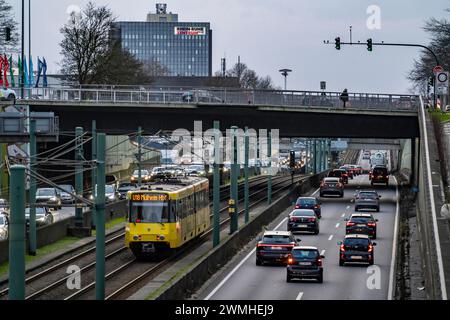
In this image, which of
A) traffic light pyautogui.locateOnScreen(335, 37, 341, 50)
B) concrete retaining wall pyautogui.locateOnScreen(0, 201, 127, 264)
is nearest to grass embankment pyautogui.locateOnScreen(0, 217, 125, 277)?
concrete retaining wall pyautogui.locateOnScreen(0, 201, 127, 264)

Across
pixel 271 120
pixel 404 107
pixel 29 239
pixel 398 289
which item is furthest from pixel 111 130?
pixel 398 289

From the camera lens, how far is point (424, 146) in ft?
202

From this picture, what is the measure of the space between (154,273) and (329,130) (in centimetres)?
4234

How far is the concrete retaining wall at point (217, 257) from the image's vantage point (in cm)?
3425

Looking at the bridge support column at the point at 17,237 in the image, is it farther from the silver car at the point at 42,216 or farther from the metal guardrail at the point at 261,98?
the metal guardrail at the point at 261,98

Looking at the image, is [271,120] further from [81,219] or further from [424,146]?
[81,219]

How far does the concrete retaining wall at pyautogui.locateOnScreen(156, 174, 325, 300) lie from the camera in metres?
34.2

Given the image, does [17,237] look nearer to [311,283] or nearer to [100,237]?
[100,237]

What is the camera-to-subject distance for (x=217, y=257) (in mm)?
44719

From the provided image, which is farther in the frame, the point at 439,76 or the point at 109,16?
the point at 109,16

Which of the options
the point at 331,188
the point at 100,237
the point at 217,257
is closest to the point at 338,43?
the point at 217,257

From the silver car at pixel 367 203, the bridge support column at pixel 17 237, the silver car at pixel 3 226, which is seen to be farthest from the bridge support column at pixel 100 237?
the silver car at pixel 367 203

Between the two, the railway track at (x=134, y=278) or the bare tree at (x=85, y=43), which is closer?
the railway track at (x=134, y=278)
